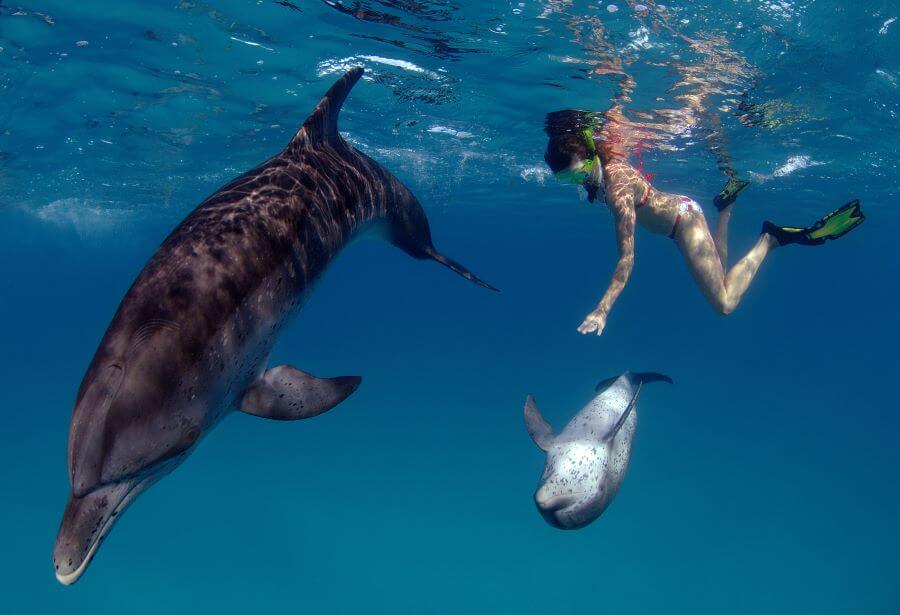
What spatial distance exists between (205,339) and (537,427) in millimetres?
6144

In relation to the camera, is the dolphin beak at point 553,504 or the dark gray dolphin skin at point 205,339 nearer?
the dark gray dolphin skin at point 205,339

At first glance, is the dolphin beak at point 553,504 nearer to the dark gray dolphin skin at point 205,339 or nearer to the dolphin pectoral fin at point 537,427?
the dolphin pectoral fin at point 537,427

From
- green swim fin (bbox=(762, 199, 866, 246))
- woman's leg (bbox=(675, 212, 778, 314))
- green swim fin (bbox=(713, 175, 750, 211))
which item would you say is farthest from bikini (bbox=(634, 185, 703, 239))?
green swim fin (bbox=(762, 199, 866, 246))

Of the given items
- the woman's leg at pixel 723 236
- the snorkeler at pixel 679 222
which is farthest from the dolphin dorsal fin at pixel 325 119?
the woman's leg at pixel 723 236

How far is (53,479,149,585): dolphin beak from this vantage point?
2527 mm

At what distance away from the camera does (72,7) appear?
427 inches

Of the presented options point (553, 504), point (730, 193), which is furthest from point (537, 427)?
point (730, 193)

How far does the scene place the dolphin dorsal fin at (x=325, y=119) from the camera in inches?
198

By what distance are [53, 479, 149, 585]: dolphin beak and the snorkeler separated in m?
5.72

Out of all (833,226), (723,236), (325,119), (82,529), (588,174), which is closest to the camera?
(82,529)

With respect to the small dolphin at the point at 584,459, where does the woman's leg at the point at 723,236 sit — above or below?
above

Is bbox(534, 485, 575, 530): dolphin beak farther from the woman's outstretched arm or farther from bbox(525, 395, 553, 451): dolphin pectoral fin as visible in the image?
the woman's outstretched arm

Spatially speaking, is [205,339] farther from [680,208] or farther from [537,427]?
[680,208]

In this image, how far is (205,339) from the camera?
3055 millimetres
